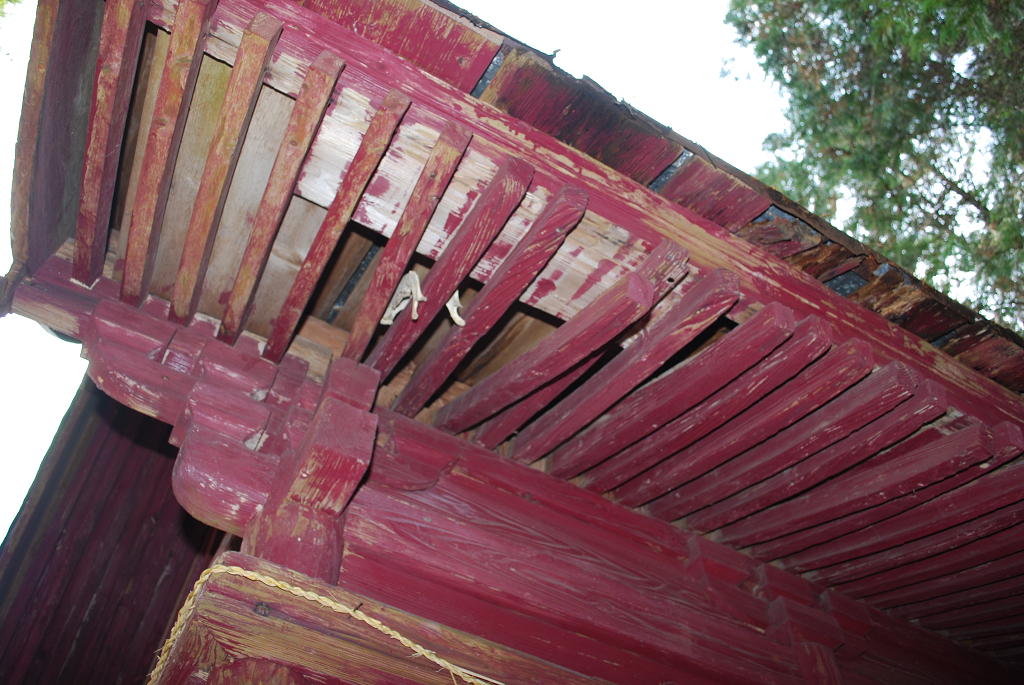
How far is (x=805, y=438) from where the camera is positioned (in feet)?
8.93

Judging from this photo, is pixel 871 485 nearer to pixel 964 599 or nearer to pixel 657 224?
pixel 964 599

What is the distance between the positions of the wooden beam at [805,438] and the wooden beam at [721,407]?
0.92ft

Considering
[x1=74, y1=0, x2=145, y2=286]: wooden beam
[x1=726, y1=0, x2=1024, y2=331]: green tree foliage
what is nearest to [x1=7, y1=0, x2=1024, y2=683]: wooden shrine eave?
[x1=74, y1=0, x2=145, y2=286]: wooden beam

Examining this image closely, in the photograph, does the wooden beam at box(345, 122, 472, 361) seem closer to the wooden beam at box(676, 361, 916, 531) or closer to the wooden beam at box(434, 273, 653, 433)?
the wooden beam at box(434, 273, 653, 433)

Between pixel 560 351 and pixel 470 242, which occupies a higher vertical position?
pixel 470 242

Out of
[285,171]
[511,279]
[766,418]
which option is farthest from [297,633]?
[766,418]

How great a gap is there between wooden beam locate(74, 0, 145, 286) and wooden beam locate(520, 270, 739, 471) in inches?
76.7

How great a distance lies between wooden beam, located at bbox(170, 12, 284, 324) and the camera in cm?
188

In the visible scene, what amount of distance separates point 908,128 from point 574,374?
581cm

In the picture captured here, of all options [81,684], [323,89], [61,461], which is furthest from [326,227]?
[81,684]

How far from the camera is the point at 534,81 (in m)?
1.99

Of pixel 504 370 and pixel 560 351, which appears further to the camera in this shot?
pixel 504 370

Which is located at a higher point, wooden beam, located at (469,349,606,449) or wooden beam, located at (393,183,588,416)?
wooden beam, located at (393,183,588,416)

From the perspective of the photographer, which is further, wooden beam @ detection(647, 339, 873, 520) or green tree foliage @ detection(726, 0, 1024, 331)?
green tree foliage @ detection(726, 0, 1024, 331)
